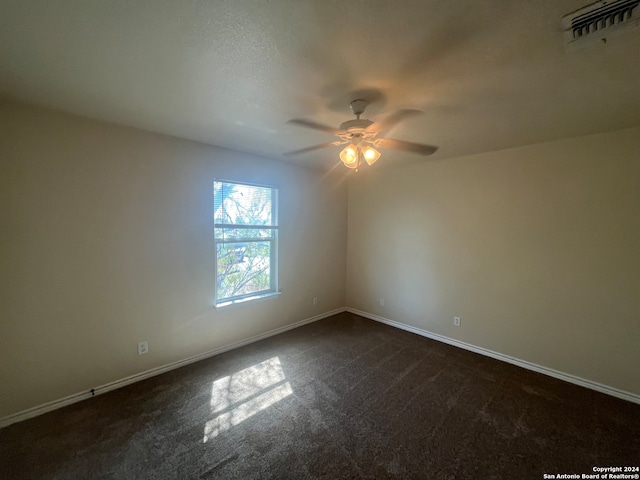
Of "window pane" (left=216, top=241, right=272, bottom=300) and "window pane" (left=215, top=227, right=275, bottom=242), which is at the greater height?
"window pane" (left=215, top=227, right=275, bottom=242)

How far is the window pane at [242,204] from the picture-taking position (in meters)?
3.13

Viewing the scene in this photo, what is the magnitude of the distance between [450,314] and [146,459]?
11.0 ft

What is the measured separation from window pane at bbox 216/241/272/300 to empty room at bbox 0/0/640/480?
0.03m

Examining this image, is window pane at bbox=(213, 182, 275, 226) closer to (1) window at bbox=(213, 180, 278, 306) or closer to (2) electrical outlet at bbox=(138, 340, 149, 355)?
(1) window at bbox=(213, 180, 278, 306)

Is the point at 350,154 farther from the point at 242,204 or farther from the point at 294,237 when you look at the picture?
the point at 294,237

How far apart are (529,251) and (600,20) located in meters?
2.30

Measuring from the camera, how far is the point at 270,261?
3.68 meters

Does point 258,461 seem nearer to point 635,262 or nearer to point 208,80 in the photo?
point 208,80

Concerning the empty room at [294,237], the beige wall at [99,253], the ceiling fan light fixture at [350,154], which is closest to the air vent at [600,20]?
the empty room at [294,237]

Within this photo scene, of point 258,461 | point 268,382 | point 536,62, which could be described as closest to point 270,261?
point 268,382

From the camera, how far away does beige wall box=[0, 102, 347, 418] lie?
203 cm

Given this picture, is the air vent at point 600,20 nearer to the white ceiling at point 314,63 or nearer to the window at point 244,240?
the white ceiling at point 314,63

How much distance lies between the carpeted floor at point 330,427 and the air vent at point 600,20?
2386 millimetres

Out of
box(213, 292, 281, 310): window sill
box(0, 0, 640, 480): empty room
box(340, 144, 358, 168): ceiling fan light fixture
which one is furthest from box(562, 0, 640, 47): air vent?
box(213, 292, 281, 310): window sill
